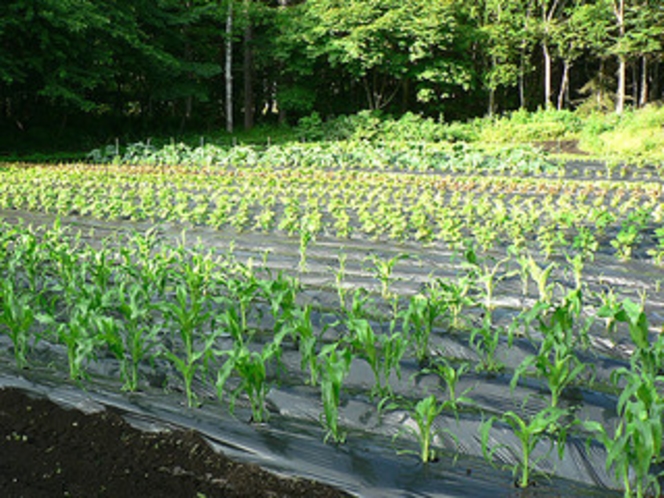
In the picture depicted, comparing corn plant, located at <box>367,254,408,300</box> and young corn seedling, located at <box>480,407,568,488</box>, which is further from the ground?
corn plant, located at <box>367,254,408,300</box>

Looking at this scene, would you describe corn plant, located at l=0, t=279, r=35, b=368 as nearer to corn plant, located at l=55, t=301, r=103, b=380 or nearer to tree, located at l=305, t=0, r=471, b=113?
corn plant, located at l=55, t=301, r=103, b=380

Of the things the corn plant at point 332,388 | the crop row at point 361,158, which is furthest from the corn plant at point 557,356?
the crop row at point 361,158

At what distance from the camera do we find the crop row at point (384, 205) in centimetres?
604

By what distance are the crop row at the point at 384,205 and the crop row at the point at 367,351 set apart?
1.58m

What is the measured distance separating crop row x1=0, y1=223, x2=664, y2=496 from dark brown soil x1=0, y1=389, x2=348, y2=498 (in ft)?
1.04

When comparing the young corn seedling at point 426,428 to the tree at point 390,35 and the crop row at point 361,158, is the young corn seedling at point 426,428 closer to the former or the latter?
the crop row at point 361,158

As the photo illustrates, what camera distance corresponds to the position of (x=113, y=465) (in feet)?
7.45

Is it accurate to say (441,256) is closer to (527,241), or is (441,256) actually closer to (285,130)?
(527,241)

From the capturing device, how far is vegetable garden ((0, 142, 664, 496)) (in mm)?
2328

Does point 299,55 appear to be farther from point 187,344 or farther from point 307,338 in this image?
point 307,338

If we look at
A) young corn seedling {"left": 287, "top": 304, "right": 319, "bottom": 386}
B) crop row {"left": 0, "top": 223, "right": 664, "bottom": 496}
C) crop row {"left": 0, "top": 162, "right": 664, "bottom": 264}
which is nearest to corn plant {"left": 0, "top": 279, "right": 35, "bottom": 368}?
crop row {"left": 0, "top": 223, "right": 664, "bottom": 496}

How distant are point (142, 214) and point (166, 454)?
5893 millimetres

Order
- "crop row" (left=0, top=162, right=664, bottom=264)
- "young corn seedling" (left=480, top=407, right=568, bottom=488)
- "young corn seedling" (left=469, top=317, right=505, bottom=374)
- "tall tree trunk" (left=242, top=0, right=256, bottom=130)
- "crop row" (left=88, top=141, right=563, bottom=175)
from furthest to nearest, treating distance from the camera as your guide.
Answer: "tall tree trunk" (left=242, top=0, right=256, bottom=130) < "crop row" (left=88, top=141, right=563, bottom=175) < "crop row" (left=0, top=162, right=664, bottom=264) < "young corn seedling" (left=469, top=317, right=505, bottom=374) < "young corn seedling" (left=480, top=407, right=568, bottom=488)

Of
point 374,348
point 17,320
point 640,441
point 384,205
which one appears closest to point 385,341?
point 374,348
